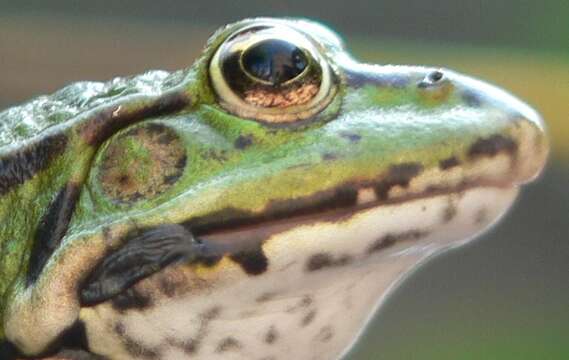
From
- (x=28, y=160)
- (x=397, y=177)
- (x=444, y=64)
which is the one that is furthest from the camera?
(x=444, y=64)

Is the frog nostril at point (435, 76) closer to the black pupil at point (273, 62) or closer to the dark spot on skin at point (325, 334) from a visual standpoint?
the black pupil at point (273, 62)

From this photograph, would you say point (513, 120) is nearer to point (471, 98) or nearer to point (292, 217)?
point (471, 98)

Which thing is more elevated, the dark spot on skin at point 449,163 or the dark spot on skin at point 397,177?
the dark spot on skin at point 449,163

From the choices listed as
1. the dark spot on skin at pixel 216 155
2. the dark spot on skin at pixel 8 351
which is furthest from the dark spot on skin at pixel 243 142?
the dark spot on skin at pixel 8 351

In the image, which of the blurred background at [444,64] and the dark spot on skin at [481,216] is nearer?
the dark spot on skin at [481,216]

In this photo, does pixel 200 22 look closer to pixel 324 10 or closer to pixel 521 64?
pixel 324 10

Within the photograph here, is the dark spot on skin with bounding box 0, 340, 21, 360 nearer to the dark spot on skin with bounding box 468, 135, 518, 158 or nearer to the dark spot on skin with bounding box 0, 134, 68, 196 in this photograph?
the dark spot on skin with bounding box 0, 134, 68, 196

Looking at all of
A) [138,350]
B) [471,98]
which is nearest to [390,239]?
[471,98]
